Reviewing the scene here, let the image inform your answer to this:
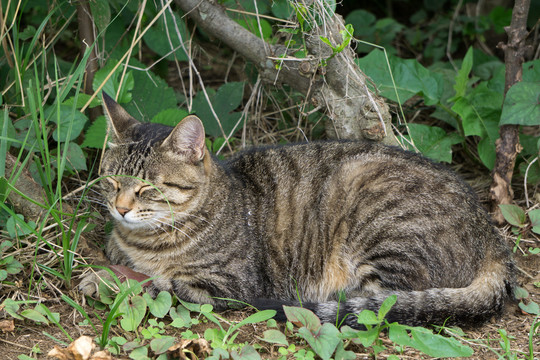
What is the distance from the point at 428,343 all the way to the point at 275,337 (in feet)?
2.14

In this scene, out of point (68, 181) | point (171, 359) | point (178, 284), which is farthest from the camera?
point (68, 181)

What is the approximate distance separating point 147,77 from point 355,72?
1.41 metres

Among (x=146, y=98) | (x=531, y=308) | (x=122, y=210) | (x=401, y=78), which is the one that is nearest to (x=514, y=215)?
(x=531, y=308)

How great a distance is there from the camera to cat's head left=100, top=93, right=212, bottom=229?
10.1 ft

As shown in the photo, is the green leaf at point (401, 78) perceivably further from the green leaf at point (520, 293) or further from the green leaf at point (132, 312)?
the green leaf at point (132, 312)

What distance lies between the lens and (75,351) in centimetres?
238

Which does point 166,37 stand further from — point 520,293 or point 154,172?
point 520,293

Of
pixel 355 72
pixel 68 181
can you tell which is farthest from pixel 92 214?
pixel 355 72

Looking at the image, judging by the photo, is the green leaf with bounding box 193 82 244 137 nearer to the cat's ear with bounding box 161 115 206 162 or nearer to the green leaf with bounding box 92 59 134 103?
the green leaf with bounding box 92 59 134 103

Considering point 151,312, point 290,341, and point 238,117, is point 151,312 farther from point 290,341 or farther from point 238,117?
point 238,117

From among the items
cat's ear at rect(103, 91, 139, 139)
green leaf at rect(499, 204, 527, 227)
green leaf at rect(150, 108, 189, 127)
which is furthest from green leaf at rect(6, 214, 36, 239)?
green leaf at rect(499, 204, 527, 227)

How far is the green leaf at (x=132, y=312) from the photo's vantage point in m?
2.69

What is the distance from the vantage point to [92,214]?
3.63m

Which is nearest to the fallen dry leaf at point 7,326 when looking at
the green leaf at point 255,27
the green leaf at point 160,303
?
the green leaf at point 160,303
